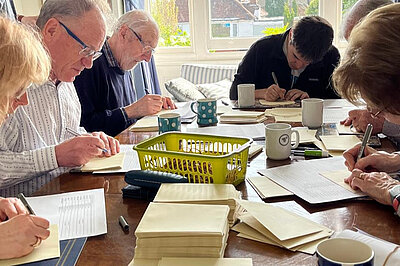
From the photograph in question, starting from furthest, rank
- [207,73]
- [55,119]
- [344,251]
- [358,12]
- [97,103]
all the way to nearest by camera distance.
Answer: [207,73] → [97,103] → [358,12] → [55,119] → [344,251]

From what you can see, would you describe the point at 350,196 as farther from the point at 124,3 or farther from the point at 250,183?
the point at 124,3

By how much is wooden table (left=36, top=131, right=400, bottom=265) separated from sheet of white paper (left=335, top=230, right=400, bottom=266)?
0.05 m

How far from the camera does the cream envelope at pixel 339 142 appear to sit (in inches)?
60.7

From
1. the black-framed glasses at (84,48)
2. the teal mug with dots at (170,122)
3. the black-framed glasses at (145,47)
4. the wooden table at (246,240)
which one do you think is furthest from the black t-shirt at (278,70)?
the wooden table at (246,240)

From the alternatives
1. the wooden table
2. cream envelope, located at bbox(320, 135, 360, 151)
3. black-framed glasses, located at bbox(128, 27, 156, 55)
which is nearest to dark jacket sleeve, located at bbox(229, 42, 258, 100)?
black-framed glasses, located at bbox(128, 27, 156, 55)

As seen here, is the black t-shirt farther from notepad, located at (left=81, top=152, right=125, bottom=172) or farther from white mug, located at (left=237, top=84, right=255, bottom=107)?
notepad, located at (left=81, top=152, right=125, bottom=172)

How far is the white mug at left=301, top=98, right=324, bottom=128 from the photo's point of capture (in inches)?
71.9

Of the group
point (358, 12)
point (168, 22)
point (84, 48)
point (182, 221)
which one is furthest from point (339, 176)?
point (168, 22)

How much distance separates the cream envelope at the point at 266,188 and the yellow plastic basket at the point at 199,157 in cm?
4

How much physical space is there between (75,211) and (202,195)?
0.33m

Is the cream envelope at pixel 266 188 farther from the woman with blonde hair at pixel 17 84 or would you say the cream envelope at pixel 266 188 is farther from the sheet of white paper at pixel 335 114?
the sheet of white paper at pixel 335 114

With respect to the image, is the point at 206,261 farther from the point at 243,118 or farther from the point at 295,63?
the point at 295,63

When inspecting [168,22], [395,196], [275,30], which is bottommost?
[395,196]

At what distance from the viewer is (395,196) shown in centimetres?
Result: 103
